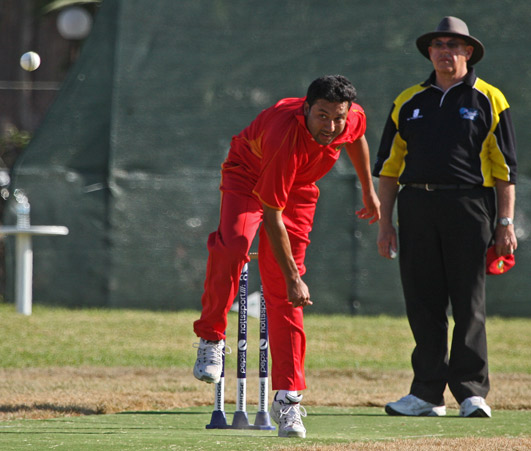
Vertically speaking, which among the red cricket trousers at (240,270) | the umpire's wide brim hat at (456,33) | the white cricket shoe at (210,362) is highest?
the umpire's wide brim hat at (456,33)

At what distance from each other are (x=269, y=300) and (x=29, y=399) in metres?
2.07

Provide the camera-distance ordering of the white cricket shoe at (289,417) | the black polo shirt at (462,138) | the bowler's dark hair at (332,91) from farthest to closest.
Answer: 1. the black polo shirt at (462,138)
2. the white cricket shoe at (289,417)
3. the bowler's dark hair at (332,91)

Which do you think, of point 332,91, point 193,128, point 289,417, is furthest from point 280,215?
point 193,128

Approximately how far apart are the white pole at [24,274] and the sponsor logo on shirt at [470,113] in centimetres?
608

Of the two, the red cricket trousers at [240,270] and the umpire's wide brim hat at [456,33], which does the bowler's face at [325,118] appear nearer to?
the red cricket trousers at [240,270]

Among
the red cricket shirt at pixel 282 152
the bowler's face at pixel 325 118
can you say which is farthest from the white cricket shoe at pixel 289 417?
the bowler's face at pixel 325 118

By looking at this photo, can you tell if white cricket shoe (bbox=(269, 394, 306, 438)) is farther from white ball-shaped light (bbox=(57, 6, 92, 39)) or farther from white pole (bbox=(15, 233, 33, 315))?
white ball-shaped light (bbox=(57, 6, 92, 39))

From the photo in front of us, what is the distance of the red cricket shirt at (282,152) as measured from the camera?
4.29m

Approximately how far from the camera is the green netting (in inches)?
428

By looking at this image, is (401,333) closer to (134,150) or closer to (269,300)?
(134,150)

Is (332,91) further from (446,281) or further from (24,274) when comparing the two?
(24,274)

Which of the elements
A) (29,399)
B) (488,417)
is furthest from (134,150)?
(488,417)

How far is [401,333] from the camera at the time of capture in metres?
9.75

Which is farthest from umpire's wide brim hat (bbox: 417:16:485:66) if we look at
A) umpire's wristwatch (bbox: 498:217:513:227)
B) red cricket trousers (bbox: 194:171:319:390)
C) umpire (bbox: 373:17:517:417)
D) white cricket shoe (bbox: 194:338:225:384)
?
white cricket shoe (bbox: 194:338:225:384)
